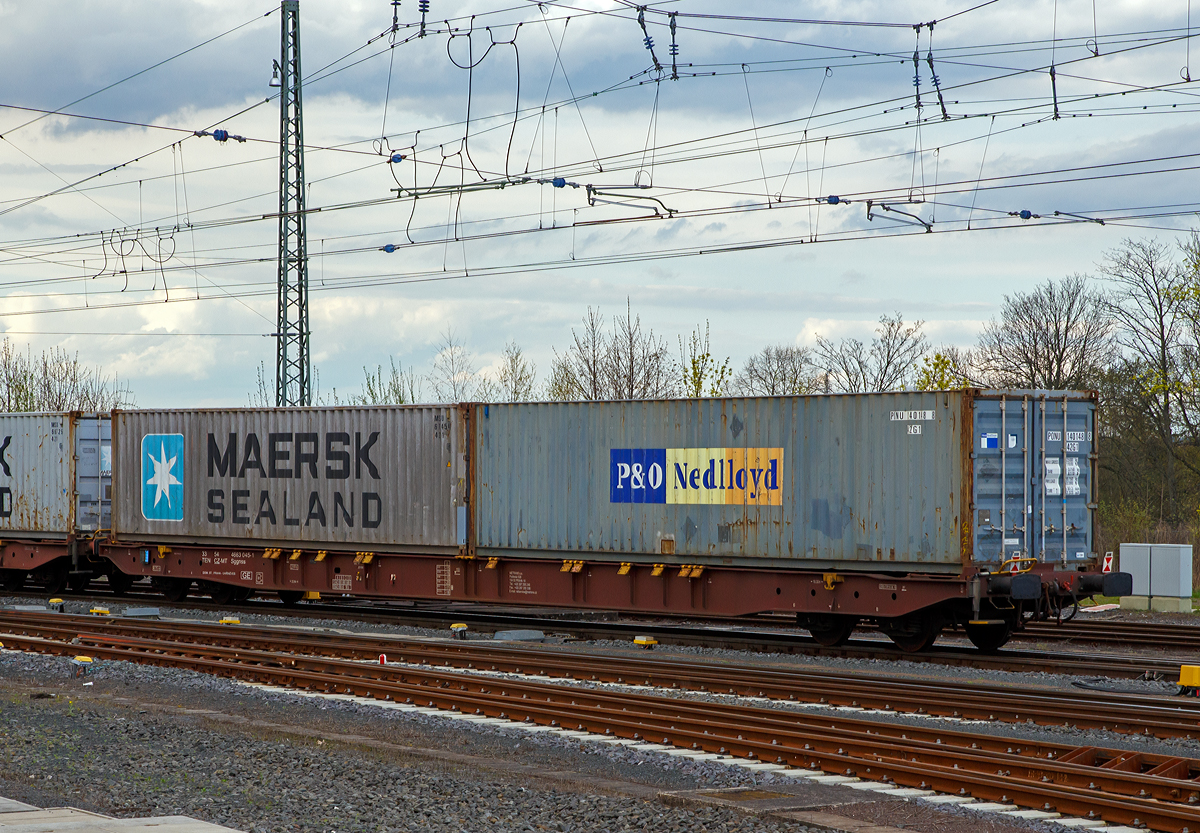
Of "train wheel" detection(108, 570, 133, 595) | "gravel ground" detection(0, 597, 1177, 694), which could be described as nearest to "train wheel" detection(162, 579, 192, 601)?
"train wheel" detection(108, 570, 133, 595)

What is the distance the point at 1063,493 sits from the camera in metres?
16.1

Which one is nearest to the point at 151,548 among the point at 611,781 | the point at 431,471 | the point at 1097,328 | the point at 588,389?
the point at 431,471

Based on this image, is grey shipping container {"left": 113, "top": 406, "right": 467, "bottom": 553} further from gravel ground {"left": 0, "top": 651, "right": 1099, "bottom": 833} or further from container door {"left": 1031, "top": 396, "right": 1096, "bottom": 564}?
container door {"left": 1031, "top": 396, "right": 1096, "bottom": 564}

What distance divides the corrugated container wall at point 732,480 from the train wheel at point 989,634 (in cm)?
155

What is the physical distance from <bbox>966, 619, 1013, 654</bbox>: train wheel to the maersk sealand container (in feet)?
3.88

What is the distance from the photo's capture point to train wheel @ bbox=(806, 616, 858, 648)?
16.9 m

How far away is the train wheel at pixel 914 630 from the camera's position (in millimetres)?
16109

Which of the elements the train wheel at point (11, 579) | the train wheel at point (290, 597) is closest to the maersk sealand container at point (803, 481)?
the train wheel at point (290, 597)

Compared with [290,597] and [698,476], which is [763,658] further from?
[290,597]

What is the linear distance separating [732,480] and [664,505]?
3.63 feet

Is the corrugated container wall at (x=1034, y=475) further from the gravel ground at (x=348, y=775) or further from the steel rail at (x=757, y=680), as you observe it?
the gravel ground at (x=348, y=775)

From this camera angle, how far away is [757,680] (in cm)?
1301

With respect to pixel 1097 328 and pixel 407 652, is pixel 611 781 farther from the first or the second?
pixel 1097 328

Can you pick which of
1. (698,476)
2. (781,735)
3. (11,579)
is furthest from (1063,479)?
(11,579)
